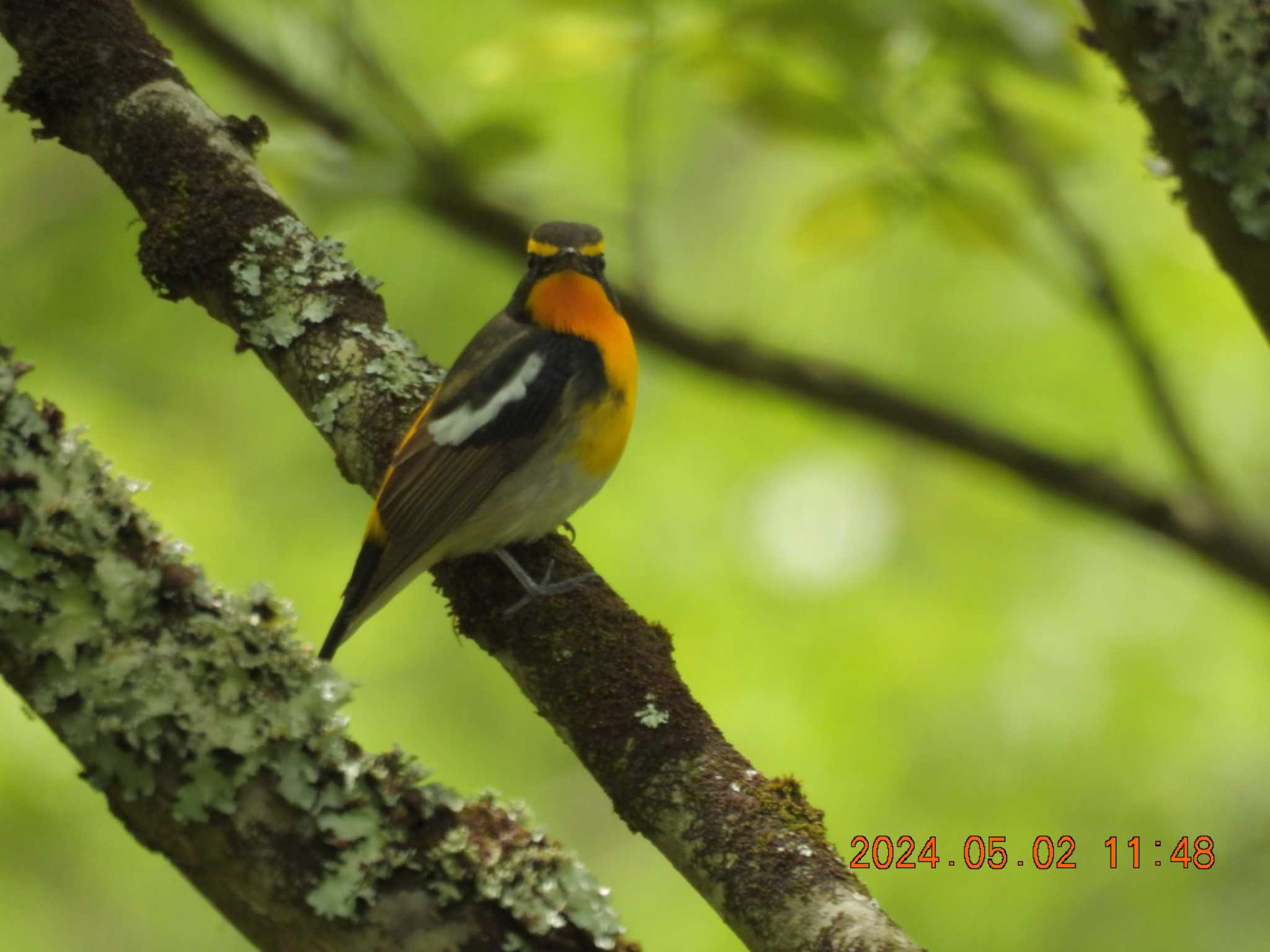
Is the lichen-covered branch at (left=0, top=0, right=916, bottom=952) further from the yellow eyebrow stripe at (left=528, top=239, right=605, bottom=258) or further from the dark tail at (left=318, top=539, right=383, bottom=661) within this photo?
the yellow eyebrow stripe at (left=528, top=239, right=605, bottom=258)

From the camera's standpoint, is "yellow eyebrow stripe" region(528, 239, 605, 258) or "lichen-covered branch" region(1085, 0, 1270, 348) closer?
"lichen-covered branch" region(1085, 0, 1270, 348)

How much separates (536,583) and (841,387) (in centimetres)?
229

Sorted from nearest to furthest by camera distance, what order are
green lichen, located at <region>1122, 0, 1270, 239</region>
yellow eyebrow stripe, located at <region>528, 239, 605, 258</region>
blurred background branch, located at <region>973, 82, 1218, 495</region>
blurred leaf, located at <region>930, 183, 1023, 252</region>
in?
1. green lichen, located at <region>1122, 0, 1270, 239</region>
2. yellow eyebrow stripe, located at <region>528, 239, 605, 258</region>
3. blurred leaf, located at <region>930, 183, 1023, 252</region>
4. blurred background branch, located at <region>973, 82, 1218, 495</region>

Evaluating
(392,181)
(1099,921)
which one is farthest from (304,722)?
(1099,921)

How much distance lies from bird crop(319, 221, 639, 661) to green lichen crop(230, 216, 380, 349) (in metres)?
0.37

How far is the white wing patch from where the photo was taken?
3369mm

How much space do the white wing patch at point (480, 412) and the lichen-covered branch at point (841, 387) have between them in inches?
32.9

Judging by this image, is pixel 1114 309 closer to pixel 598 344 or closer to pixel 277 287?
pixel 598 344

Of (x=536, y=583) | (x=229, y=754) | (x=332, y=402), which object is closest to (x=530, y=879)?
(x=229, y=754)

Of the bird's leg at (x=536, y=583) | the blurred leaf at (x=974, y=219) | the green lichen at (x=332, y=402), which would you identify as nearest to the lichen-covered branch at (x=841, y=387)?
the blurred leaf at (x=974, y=219)

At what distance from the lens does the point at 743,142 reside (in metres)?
9.82

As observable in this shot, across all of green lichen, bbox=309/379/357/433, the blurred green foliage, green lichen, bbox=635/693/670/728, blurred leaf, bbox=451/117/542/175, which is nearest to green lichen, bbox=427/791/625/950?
green lichen, bbox=635/693/670/728

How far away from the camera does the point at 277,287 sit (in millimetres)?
3041
